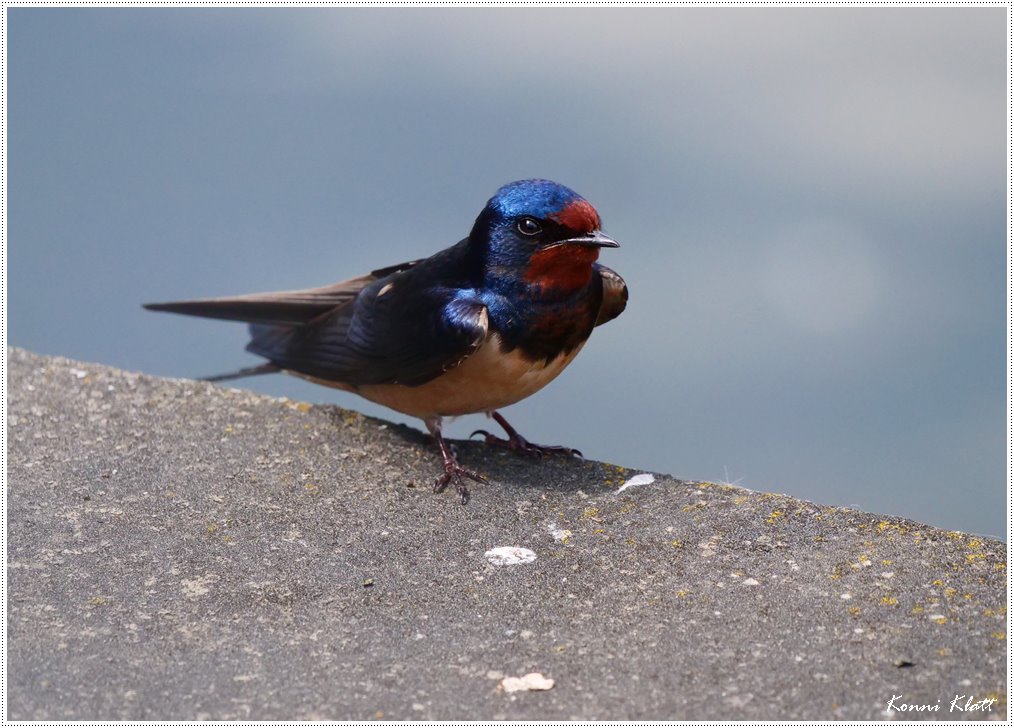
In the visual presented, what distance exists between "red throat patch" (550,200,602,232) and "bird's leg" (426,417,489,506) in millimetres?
981

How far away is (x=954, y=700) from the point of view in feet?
10.4

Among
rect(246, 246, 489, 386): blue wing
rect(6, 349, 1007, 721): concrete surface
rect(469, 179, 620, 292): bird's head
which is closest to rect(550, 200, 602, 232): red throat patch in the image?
rect(469, 179, 620, 292): bird's head

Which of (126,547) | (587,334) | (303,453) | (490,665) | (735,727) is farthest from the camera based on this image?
(303,453)

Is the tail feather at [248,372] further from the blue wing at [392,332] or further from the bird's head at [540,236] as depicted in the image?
the bird's head at [540,236]

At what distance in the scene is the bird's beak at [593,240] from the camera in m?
4.20

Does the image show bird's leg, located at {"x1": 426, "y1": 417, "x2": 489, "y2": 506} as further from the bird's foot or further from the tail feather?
the tail feather

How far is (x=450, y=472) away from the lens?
15.3 feet

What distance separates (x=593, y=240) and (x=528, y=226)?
0.80 ft

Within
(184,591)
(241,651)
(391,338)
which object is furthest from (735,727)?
(391,338)

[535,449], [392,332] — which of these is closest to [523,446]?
[535,449]

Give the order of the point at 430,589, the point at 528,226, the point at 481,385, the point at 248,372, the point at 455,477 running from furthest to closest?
Result: the point at 248,372 → the point at 455,477 → the point at 481,385 → the point at 528,226 → the point at 430,589

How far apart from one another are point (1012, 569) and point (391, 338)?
2.24m

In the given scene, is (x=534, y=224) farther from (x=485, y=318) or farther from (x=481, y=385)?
(x=481, y=385)

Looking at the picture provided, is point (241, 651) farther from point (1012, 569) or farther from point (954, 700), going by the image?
point (1012, 569)
